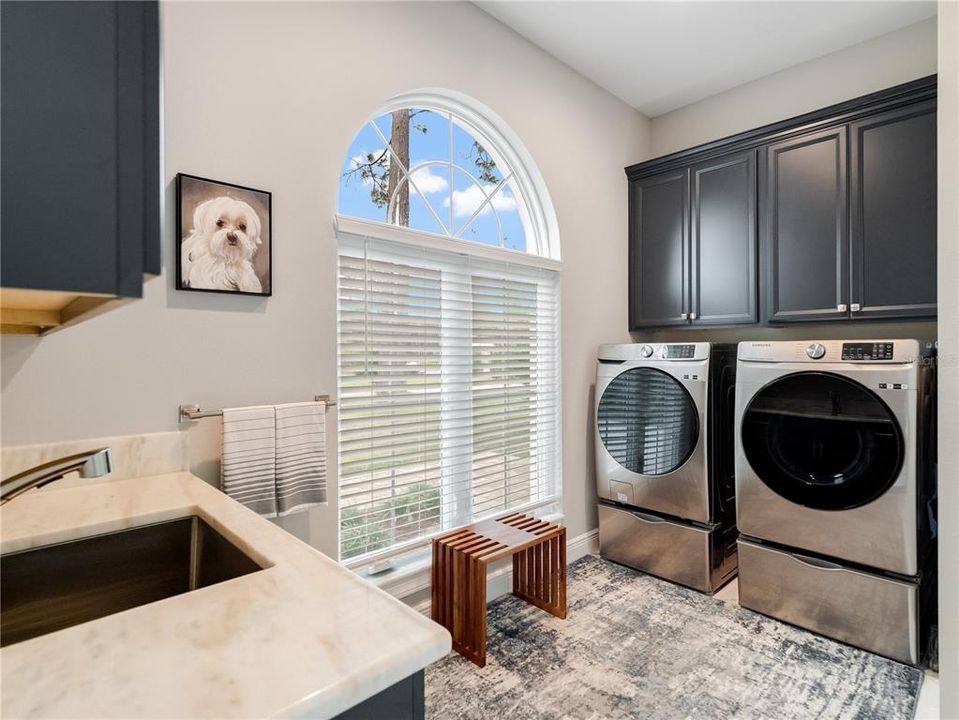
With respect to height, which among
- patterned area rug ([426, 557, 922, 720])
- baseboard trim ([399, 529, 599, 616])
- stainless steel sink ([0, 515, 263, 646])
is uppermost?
stainless steel sink ([0, 515, 263, 646])

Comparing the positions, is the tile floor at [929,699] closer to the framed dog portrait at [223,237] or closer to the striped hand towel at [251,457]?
the striped hand towel at [251,457]

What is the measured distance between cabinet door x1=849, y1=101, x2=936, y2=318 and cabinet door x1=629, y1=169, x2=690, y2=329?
2.72ft

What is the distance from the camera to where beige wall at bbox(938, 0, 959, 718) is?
134cm

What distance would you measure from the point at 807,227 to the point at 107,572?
3.05 m

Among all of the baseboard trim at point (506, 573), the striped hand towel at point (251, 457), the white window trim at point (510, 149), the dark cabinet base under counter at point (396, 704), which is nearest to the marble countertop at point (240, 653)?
the dark cabinet base under counter at point (396, 704)

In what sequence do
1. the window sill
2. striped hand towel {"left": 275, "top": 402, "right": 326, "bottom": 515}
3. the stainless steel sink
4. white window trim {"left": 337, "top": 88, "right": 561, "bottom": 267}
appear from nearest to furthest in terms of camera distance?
the stainless steel sink → striped hand towel {"left": 275, "top": 402, "right": 326, "bottom": 515} → the window sill → white window trim {"left": 337, "top": 88, "right": 561, "bottom": 267}

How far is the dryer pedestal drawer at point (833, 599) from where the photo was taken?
1987 mm

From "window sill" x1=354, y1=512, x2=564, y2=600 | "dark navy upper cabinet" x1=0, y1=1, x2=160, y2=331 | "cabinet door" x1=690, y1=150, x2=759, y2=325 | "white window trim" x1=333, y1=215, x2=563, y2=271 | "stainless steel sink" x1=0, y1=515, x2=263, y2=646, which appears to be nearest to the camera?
"dark navy upper cabinet" x1=0, y1=1, x2=160, y2=331

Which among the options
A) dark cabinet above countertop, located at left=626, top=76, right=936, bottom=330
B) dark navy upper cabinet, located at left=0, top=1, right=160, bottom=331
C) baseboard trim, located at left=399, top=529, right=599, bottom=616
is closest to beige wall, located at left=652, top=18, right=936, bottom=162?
dark cabinet above countertop, located at left=626, top=76, right=936, bottom=330

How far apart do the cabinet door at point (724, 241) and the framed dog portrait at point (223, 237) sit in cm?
234

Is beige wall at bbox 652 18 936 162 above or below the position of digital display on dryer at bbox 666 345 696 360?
above

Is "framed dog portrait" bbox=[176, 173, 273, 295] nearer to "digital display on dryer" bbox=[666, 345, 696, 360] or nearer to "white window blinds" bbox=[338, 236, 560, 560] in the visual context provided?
"white window blinds" bbox=[338, 236, 560, 560]

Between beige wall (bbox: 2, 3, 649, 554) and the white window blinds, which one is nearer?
beige wall (bbox: 2, 3, 649, 554)

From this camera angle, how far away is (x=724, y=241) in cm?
284
